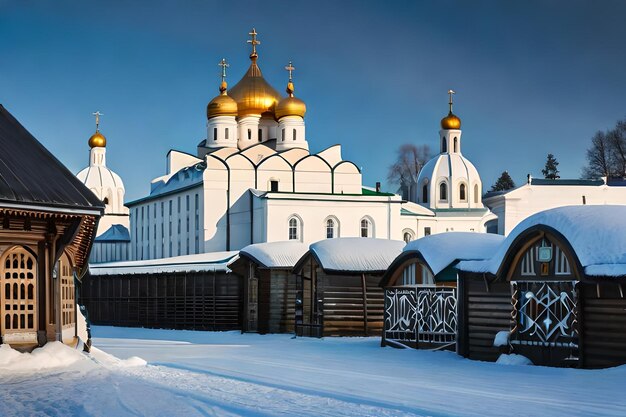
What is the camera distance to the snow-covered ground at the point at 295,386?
1494 centimetres

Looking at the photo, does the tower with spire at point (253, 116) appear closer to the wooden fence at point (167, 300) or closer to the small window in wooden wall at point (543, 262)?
the wooden fence at point (167, 300)

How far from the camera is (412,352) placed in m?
28.2

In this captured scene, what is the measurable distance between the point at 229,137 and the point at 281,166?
8813 mm

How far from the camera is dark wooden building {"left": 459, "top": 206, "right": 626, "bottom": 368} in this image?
21.5 m

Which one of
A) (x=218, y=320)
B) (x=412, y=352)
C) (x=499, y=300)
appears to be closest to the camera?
(x=499, y=300)

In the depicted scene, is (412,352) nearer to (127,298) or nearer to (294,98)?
(127,298)

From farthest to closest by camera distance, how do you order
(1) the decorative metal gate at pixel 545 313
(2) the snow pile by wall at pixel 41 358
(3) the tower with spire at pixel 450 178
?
(3) the tower with spire at pixel 450 178 → (1) the decorative metal gate at pixel 545 313 → (2) the snow pile by wall at pixel 41 358

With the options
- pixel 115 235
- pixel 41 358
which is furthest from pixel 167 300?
pixel 115 235

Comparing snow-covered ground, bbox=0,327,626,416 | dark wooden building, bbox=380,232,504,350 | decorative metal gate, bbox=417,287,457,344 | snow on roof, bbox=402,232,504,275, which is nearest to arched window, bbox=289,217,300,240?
dark wooden building, bbox=380,232,504,350

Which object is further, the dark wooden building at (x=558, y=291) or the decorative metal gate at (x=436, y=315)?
the decorative metal gate at (x=436, y=315)

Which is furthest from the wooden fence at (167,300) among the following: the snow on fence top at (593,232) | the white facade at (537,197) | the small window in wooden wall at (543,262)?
the white facade at (537,197)

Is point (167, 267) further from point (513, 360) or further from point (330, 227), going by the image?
point (513, 360)

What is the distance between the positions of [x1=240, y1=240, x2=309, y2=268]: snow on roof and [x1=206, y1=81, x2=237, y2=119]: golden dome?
37984mm

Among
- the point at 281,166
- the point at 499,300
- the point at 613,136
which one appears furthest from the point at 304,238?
the point at 499,300
